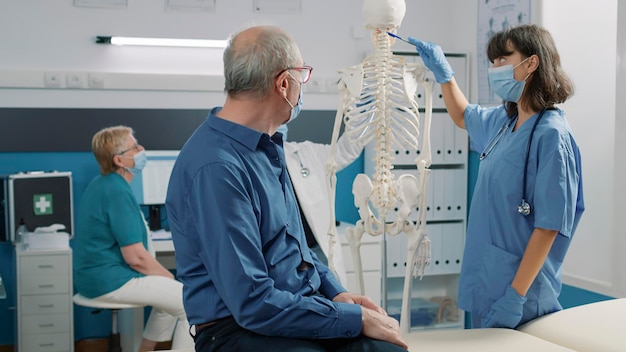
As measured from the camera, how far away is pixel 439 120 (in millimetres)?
4516

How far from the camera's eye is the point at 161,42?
4.34 m

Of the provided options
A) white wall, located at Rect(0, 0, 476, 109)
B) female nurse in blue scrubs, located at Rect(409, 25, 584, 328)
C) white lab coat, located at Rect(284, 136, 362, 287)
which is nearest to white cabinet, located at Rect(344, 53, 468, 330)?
white wall, located at Rect(0, 0, 476, 109)

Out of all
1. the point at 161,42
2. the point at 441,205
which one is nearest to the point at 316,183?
the point at 441,205

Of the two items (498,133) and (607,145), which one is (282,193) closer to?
(498,133)

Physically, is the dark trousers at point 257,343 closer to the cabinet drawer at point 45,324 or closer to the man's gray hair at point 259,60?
the man's gray hair at point 259,60

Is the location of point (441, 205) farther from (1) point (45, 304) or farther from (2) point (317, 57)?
(1) point (45, 304)

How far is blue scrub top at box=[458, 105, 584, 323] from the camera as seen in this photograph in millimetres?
2281

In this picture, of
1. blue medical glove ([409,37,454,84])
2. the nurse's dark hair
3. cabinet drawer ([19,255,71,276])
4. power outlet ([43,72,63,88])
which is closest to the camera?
the nurse's dark hair

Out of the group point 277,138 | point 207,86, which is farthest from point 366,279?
point 277,138

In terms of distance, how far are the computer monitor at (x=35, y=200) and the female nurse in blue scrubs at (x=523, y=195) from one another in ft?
7.58

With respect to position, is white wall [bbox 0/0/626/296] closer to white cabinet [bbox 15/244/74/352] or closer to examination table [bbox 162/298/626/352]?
white cabinet [bbox 15/244/74/352]

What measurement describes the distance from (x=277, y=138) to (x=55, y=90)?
276 centimetres

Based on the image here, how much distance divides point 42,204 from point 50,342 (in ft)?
2.33

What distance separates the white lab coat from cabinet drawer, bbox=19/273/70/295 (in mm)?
1252
